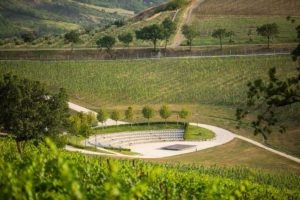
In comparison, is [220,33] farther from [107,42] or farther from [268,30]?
[107,42]

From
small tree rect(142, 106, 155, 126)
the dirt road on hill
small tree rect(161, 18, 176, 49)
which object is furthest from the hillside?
small tree rect(142, 106, 155, 126)

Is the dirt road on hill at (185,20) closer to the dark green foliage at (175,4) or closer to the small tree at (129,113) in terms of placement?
the dark green foliage at (175,4)

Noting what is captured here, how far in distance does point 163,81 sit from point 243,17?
46.3m

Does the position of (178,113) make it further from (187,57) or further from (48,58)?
(48,58)

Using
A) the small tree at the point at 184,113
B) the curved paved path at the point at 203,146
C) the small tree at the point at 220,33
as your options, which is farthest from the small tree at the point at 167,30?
the curved paved path at the point at 203,146

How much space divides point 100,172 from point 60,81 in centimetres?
8885

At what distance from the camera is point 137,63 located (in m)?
115

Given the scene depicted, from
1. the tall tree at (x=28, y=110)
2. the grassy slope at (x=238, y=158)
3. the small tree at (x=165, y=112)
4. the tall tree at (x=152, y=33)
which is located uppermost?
the tall tree at (x=152, y=33)

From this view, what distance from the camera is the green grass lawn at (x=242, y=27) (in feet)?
409

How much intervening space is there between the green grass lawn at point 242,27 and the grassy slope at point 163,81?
14.7m

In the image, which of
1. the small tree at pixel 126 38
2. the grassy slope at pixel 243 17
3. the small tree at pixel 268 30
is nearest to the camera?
the small tree at pixel 268 30

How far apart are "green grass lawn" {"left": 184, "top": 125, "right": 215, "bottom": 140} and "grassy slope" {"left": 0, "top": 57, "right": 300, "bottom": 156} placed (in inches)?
150

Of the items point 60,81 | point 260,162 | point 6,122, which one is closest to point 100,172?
point 6,122

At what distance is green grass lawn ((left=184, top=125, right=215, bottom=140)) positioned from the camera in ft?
257
